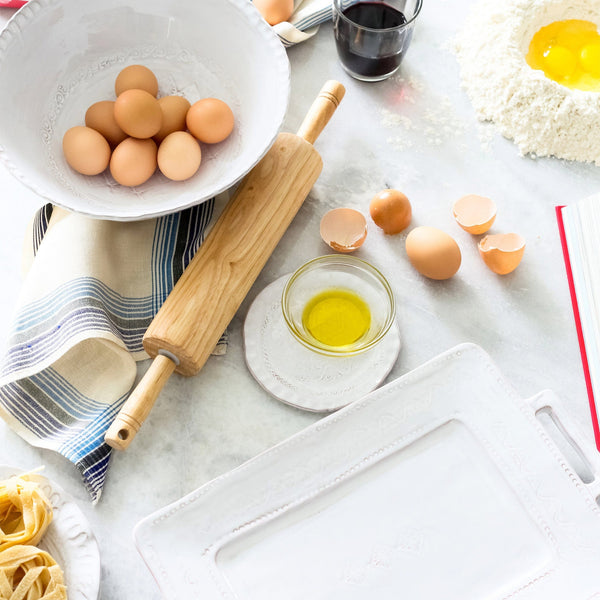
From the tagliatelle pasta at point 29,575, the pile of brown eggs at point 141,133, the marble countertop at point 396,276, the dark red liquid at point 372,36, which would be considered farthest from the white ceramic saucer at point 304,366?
the dark red liquid at point 372,36

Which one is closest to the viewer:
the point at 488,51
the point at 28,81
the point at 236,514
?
the point at 236,514

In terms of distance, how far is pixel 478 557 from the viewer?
0.89m

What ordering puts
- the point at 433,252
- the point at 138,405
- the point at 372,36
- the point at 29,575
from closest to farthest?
the point at 29,575
the point at 138,405
the point at 433,252
the point at 372,36

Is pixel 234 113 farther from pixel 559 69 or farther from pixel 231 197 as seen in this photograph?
pixel 559 69

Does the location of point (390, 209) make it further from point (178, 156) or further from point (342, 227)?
point (178, 156)

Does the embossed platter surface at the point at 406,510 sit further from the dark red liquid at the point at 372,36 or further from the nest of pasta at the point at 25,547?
the dark red liquid at the point at 372,36

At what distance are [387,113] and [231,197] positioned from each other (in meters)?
0.34

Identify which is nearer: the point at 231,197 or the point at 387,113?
the point at 231,197

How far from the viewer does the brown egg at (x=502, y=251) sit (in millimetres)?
1011

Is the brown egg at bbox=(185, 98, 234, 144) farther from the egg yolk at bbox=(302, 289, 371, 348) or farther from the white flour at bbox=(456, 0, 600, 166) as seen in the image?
the white flour at bbox=(456, 0, 600, 166)

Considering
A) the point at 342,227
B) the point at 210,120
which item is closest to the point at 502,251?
the point at 342,227

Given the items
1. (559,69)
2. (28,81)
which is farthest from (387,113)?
(28,81)

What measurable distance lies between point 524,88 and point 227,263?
1.85 ft

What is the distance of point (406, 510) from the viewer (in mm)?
914
